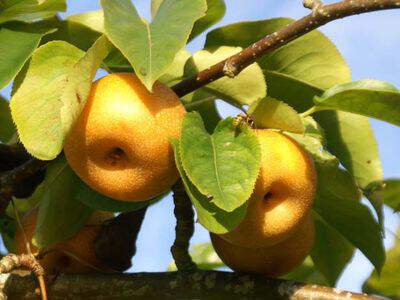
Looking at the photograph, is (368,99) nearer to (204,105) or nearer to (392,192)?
(204,105)

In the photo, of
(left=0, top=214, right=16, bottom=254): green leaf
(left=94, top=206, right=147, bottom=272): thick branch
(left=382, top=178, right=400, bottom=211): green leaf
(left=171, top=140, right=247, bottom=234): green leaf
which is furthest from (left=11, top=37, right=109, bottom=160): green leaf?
(left=382, top=178, right=400, bottom=211): green leaf

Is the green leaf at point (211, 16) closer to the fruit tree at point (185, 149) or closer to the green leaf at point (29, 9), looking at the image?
the fruit tree at point (185, 149)

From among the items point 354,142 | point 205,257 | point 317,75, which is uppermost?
point 317,75

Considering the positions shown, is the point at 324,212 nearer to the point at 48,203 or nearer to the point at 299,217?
the point at 299,217

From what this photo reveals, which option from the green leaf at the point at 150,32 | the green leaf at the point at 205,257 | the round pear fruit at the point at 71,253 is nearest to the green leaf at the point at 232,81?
the green leaf at the point at 150,32

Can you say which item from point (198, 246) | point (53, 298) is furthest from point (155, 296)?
point (198, 246)

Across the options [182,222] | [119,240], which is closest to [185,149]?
[182,222]
